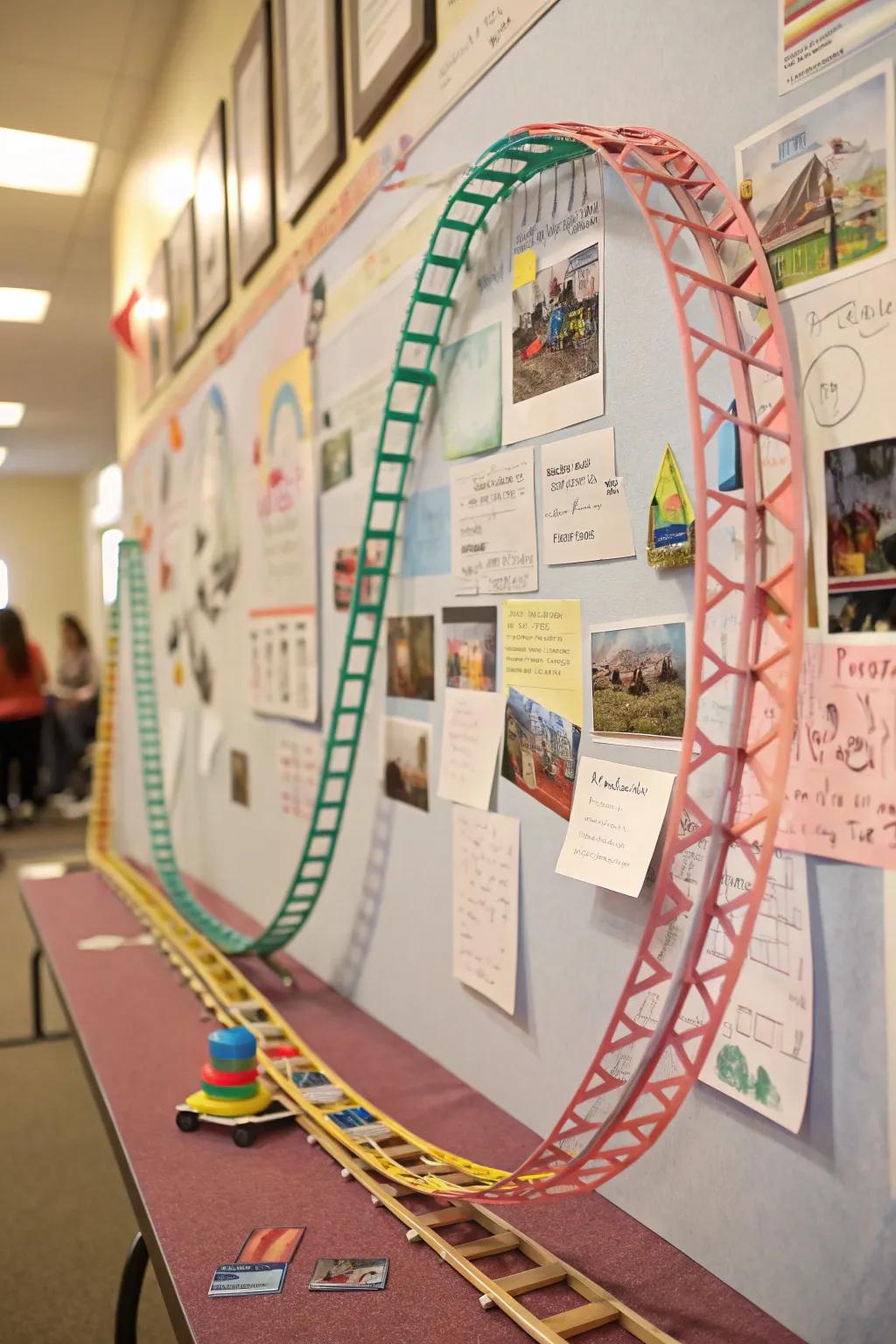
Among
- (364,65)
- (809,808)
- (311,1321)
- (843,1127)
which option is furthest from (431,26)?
(311,1321)

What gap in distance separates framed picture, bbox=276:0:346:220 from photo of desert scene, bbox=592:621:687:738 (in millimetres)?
1158

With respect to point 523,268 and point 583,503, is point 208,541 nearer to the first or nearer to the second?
point 523,268

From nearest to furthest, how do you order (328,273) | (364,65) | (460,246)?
(460,246), (364,65), (328,273)

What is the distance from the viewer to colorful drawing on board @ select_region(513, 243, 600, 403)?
1.12m

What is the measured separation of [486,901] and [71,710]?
7113mm

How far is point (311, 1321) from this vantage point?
3.02 ft

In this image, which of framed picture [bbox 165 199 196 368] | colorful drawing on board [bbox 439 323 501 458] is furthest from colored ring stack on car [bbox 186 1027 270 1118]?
framed picture [bbox 165 199 196 368]

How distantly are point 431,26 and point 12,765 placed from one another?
6.75 meters

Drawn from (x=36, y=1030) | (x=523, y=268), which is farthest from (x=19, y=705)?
(x=523, y=268)

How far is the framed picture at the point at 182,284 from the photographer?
3.00 metres

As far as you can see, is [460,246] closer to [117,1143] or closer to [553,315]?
[553,315]

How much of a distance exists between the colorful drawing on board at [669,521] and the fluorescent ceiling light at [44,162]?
345cm

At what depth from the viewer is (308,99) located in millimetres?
1979

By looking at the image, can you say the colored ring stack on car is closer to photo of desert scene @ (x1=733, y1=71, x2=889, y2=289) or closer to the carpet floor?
the carpet floor
